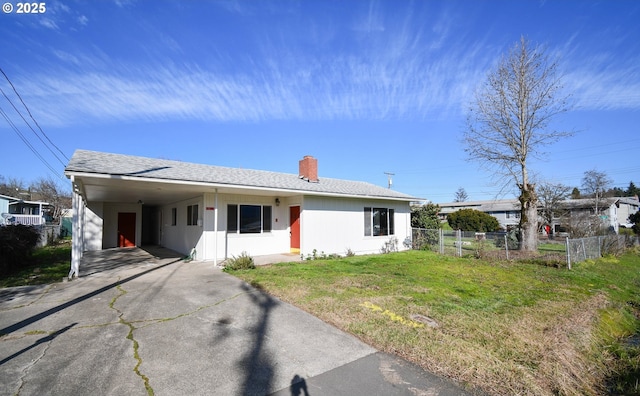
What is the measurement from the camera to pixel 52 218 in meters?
37.2

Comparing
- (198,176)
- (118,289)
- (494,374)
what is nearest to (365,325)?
(494,374)

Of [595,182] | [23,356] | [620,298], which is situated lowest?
[620,298]

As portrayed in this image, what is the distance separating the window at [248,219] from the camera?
1221cm

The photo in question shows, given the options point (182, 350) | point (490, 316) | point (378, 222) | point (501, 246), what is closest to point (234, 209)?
point (378, 222)

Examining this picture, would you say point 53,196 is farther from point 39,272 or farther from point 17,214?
point 39,272

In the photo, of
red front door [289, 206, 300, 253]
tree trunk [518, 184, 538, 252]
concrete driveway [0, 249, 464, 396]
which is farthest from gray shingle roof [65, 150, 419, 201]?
tree trunk [518, 184, 538, 252]

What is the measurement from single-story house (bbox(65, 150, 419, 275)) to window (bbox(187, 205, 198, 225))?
0.14 ft

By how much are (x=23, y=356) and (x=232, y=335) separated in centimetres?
247

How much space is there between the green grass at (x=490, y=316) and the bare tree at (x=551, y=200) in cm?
2221

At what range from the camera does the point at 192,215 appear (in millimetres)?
13234

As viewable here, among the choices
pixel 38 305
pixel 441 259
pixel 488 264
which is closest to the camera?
pixel 38 305

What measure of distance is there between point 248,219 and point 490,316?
30.7 feet

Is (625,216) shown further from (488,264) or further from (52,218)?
(52,218)

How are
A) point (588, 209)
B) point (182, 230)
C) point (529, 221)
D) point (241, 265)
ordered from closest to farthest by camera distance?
1. point (241, 265)
2. point (182, 230)
3. point (529, 221)
4. point (588, 209)
